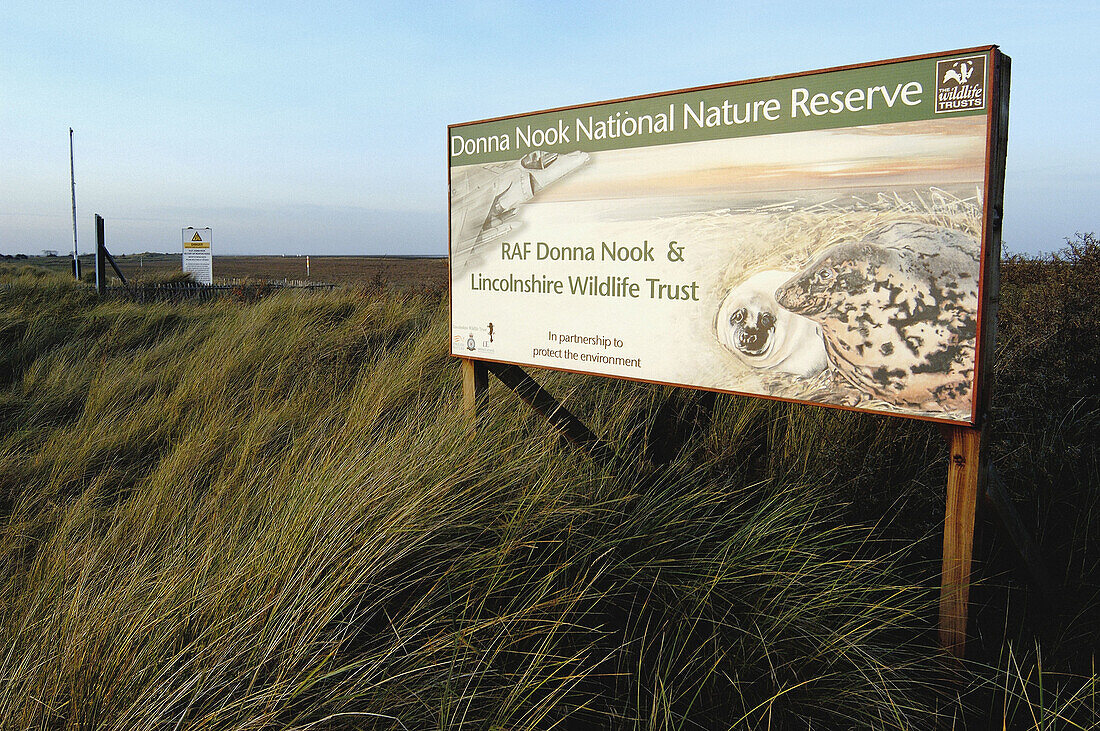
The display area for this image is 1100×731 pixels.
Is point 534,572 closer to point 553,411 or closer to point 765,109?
point 553,411

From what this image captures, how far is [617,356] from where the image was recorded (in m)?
3.67

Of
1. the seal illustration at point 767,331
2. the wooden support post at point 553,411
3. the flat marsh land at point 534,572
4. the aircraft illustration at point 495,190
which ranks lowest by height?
the flat marsh land at point 534,572

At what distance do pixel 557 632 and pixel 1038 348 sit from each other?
4.95 meters

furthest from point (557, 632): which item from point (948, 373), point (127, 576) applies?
point (948, 373)

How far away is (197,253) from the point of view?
882 inches

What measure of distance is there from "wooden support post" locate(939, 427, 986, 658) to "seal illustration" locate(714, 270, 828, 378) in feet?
1.92

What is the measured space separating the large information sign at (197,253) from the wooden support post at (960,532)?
2293cm

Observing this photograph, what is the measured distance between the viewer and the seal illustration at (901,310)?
2.65m

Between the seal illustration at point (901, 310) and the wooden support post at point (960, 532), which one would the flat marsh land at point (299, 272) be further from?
the wooden support post at point (960, 532)

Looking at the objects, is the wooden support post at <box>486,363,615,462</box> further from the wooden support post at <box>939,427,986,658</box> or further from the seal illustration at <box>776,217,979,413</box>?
the wooden support post at <box>939,427,986,658</box>

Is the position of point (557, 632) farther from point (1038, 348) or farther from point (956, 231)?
point (1038, 348)

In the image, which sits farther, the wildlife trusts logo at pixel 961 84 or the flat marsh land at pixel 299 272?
the flat marsh land at pixel 299 272

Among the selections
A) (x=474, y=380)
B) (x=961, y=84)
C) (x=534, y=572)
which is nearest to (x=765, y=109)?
(x=961, y=84)

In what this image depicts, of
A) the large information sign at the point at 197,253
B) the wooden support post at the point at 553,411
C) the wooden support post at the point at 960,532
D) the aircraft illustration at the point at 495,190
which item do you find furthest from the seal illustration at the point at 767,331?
the large information sign at the point at 197,253
